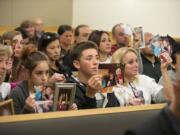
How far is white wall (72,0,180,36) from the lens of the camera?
701cm

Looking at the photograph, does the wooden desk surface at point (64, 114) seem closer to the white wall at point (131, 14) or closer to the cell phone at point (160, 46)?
the cell phone at point (160, 46)

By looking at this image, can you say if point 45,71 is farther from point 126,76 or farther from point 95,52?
point 126,76

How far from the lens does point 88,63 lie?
113 inches

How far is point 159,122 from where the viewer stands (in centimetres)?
122

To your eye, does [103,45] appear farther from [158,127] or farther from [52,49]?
[158,127]

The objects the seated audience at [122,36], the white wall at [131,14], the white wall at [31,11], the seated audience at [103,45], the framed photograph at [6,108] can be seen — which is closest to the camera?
the framed photograph at [6,108]

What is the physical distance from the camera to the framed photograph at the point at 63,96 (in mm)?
2199

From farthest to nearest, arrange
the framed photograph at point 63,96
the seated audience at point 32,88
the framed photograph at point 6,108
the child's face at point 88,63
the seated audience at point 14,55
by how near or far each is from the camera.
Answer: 1. the seated audience at point 14,55
2. the child's face at point 88,63
3. the seated audience at point 32,88
4. the framed photograph at point 63,96
5. the framed photograph at point 6,108

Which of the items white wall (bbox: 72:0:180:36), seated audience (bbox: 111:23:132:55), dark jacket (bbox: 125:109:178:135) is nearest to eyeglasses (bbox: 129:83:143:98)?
seated audience (bbox: 111:23:132:55)

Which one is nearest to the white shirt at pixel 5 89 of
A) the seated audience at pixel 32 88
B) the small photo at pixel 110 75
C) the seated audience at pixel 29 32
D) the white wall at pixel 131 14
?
the seated audience at pixel 32 88

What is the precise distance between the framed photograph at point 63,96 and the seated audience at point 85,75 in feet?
0.81

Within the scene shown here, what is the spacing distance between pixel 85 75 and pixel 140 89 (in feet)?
1.48

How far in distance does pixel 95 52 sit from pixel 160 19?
199 inches

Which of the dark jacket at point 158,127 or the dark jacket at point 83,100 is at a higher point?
the dark jacket at point 158,127
